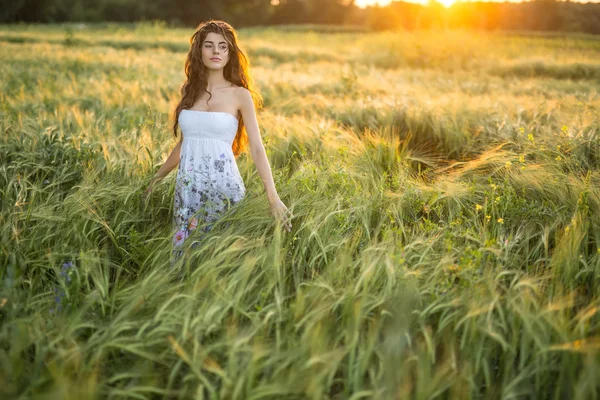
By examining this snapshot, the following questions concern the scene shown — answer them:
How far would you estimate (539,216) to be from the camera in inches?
98.5

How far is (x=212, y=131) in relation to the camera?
2.49m

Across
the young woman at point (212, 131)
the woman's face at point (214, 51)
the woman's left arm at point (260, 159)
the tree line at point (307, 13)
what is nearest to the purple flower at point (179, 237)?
the young woman at point (212, 131)

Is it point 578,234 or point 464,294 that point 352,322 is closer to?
point 464,294

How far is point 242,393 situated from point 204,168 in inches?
56.0

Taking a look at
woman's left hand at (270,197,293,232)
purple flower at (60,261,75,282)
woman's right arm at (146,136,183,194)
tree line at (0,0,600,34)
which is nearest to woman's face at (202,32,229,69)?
woman's right arm at (146,136,183,194)

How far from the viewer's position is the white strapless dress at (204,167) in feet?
8.10

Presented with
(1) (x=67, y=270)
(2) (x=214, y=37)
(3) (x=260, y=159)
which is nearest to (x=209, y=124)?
(3) (x=260, y=159)

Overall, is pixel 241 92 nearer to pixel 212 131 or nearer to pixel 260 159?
pixel 212 131

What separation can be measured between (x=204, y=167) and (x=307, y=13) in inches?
2169

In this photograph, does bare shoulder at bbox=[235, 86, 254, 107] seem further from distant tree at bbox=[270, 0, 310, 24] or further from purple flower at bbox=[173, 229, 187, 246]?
distant tree at bbox=[270, 0, 310, 24]

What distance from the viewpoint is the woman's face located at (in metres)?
2.53

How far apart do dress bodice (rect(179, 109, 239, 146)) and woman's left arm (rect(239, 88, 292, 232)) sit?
0.34 feet

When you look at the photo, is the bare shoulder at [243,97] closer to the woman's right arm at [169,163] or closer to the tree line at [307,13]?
the woman's right arm at [169,163]

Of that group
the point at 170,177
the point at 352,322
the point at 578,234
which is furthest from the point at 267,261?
the point at 578,234
